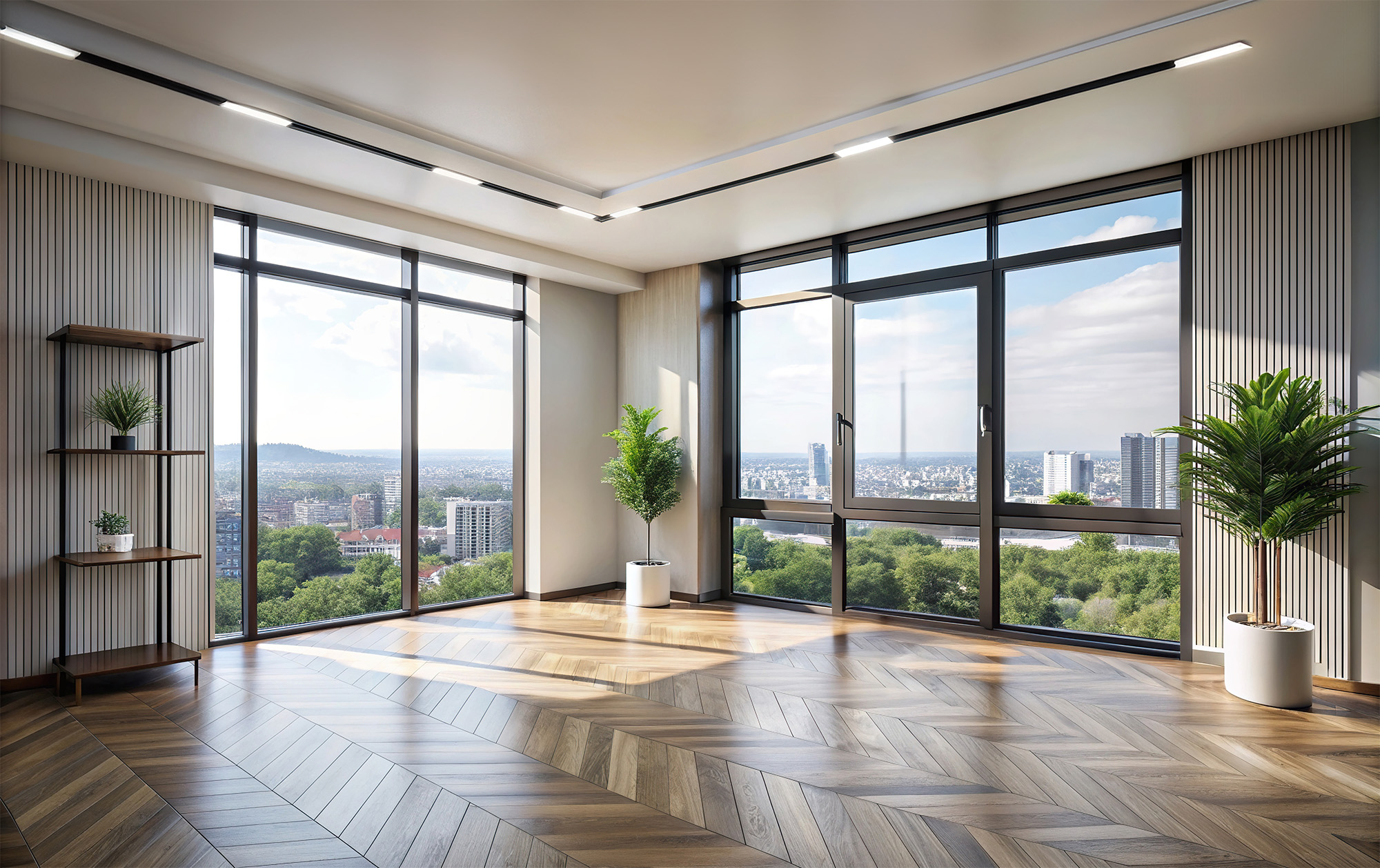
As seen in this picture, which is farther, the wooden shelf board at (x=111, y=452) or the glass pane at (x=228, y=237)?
the glass pane at (x=228, y=237)

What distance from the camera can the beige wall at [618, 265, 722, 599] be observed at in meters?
7.00

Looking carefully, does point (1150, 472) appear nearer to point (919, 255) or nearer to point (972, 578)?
point (972, 578)

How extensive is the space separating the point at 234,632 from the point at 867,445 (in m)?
4.80

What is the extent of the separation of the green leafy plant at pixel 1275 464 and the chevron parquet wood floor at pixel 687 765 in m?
0.88

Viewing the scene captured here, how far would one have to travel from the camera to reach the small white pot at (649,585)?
21.9ft

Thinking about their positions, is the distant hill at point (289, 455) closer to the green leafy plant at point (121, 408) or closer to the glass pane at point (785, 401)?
the green leafy plant at point (121, 408)

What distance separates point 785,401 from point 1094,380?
249 cm

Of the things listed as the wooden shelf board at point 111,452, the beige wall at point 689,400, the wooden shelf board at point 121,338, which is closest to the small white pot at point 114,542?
the wooden shelf board at point 111,452

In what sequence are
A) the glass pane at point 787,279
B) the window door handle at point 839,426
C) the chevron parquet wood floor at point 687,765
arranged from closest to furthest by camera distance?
the chevron parquet wood floor at point 687,765 → the window door handle at point 839,426 → the glass pane at point 787,279

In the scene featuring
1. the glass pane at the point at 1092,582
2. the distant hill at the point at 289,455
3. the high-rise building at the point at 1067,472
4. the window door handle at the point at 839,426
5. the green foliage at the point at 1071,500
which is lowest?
the glass pane at the point at 1092,582

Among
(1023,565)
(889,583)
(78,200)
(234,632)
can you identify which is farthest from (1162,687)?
(78,200)

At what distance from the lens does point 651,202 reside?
5441 millimetres

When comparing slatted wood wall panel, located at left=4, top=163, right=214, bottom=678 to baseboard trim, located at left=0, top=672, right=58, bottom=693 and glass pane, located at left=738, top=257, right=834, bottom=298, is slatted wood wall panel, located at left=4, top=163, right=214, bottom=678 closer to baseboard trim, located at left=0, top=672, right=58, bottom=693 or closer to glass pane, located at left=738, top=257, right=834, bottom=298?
baseboard trim, located at left=0, top=672, right=58, bottom=693

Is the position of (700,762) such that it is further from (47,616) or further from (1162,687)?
(47,616)
